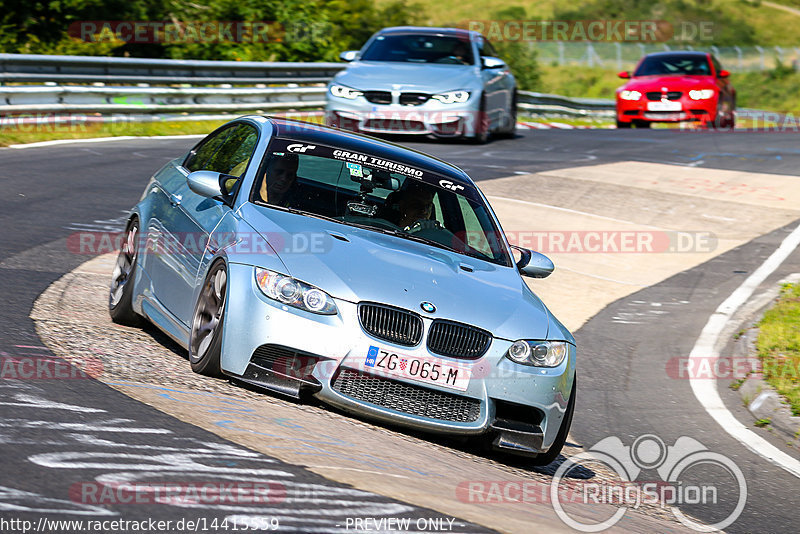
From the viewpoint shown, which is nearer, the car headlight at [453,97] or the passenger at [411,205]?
the passenger at [411,205]

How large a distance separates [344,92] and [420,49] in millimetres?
1817

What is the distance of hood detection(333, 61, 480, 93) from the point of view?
1755cm

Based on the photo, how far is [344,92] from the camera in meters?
17.7


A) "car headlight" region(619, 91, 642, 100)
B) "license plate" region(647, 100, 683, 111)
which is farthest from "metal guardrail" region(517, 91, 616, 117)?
"license plate" region(647, 100, 683, 111)

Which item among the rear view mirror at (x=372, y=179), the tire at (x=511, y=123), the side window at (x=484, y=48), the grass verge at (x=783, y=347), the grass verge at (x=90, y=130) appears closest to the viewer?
the rear view mirror at (x=372, y=179)

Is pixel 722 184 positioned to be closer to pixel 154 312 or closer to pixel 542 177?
pixel 542 177

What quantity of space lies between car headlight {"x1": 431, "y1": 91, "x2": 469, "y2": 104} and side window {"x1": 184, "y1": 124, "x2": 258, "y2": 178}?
10.2 metres

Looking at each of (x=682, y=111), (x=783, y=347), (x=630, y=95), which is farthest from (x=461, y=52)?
(x=783, y=347)

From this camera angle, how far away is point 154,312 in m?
6.91

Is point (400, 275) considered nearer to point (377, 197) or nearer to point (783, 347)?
point (377, 197)

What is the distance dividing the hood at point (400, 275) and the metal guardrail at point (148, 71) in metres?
11.8

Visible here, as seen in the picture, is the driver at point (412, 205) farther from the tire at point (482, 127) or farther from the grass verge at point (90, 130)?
the tire at point (482, 127)

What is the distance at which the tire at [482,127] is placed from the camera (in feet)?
60.8

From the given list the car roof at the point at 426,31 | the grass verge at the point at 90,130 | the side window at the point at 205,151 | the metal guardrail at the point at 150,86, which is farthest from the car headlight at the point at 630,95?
the side window at the point at 205,151
